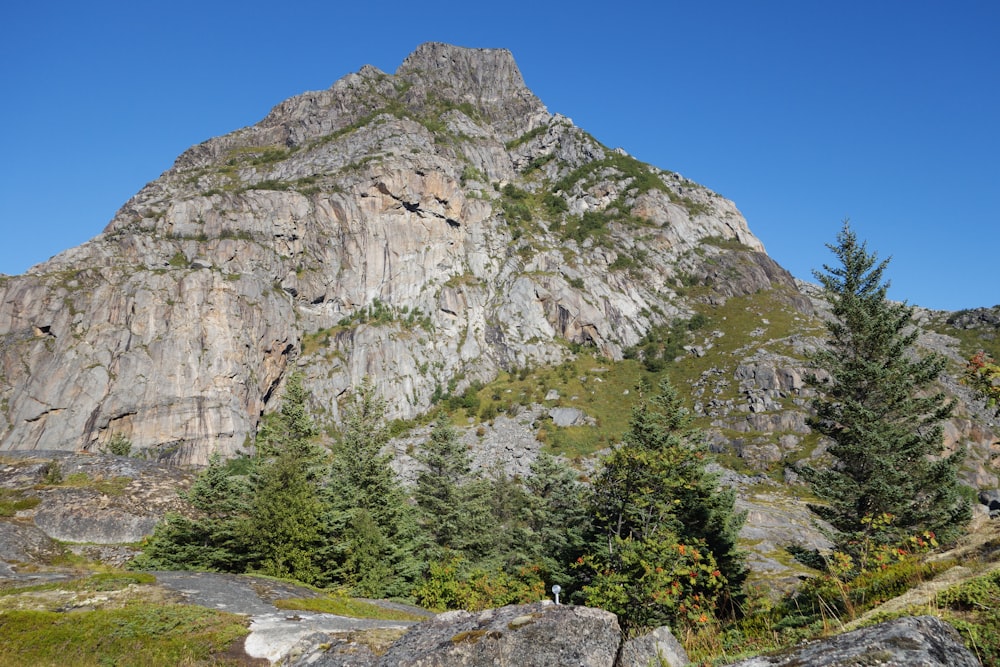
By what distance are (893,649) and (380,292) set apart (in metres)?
131

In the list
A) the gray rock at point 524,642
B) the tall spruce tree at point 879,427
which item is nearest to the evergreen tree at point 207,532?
the gray rock at point 524,642

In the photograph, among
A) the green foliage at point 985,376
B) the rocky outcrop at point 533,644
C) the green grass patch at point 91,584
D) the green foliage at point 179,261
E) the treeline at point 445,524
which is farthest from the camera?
the green foliage at point 179,261

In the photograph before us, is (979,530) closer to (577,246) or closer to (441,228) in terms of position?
(441,228)

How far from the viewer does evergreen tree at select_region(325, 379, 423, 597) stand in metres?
21.5

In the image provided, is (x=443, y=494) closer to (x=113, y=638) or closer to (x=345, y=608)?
(x=345, y=608)

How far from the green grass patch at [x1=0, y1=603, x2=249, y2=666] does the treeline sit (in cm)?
841

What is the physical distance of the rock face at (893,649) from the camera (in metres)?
3.41

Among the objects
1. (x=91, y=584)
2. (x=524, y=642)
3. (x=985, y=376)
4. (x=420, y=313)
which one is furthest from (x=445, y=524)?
(x=420, y=313)

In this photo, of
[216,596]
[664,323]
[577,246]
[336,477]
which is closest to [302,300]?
[577,246]

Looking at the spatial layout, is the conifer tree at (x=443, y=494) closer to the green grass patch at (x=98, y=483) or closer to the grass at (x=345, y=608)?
the green grass patch at (x=98, y=483)

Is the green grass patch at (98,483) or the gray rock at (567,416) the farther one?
the gray rock at (567,416)

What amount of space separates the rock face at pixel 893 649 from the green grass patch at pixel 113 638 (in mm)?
8623

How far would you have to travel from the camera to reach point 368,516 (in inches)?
934

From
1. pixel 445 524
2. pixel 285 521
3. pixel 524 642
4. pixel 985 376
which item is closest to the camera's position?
pixel 524 642
